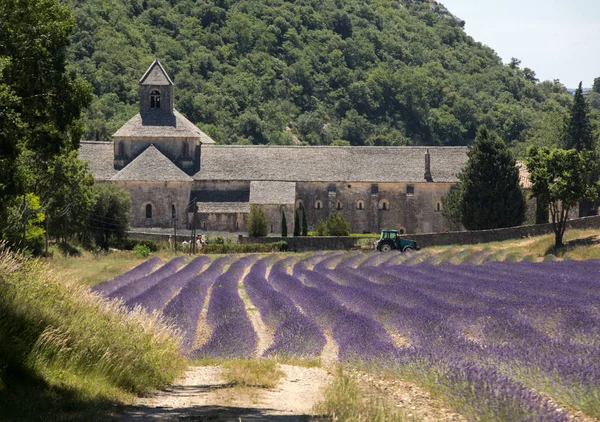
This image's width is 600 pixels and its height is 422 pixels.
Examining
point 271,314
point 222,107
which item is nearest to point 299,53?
point 222,107

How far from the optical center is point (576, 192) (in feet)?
178

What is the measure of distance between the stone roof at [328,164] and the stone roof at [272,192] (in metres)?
1.12

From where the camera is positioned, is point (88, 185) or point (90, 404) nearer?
point (90, 404)

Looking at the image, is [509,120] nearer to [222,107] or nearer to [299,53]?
[299,53]

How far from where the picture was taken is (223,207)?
81312mm

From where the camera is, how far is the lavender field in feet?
40.5

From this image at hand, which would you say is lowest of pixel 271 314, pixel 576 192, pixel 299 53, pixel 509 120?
pixel 271 314

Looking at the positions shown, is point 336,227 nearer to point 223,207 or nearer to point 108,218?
point 223,207

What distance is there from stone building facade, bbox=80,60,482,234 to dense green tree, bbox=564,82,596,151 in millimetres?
14345

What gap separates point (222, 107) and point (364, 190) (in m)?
60.3

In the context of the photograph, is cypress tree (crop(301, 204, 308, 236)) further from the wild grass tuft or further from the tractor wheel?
the wild grass tuft

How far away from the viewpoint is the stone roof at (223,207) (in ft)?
265

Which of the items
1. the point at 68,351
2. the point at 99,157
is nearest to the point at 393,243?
the point at 99,157

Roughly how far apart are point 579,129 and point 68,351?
294 ft
